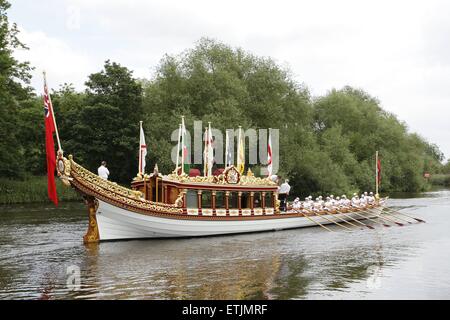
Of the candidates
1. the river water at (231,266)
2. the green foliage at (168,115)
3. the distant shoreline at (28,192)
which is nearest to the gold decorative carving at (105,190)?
the river water at (231,266)

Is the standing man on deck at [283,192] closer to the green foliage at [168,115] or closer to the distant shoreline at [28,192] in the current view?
the green foliage at [168,115]

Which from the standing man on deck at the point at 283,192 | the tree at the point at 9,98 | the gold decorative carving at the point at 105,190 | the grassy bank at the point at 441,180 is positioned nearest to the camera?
the gold decorative carving at the point at 105,190

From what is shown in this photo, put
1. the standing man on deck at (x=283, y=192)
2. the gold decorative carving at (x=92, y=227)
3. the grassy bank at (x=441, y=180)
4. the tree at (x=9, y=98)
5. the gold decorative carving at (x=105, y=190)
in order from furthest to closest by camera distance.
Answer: the grassy bank at (x=441, y=180)
the tree at (x=9, y=98)
the standing man on deck at (x=283, y=192)
the gold decorative carving at (x=92, y=227)
the gold decorative carving at (x=105, y=190)

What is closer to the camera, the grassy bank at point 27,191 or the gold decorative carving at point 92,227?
the gold decorative carving at point 92,227

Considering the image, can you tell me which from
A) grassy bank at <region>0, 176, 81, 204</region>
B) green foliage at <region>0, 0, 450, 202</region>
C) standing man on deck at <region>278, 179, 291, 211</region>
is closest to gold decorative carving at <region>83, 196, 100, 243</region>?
standing man on deck at <region>278, 179, 291, 211</region>

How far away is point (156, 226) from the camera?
91.4ft

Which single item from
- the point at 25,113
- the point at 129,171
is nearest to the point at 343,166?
the point at 129,171

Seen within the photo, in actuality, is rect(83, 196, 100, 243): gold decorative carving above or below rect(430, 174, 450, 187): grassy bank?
below

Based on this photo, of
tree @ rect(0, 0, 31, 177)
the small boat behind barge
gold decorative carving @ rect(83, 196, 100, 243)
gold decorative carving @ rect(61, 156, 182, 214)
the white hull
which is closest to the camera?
gold decorative carving @ rect(61, 156, 182, 214)

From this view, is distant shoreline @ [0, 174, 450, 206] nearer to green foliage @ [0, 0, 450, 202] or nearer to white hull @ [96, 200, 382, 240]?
green foliage @ [0, 0, 450, 202]

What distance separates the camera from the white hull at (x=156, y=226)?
26.5m

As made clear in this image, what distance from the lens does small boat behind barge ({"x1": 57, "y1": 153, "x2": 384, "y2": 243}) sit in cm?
2561

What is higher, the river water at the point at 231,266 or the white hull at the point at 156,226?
the white hull at the point at 156,226

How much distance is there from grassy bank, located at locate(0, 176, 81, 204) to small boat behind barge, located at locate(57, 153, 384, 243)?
2820 centimetres
